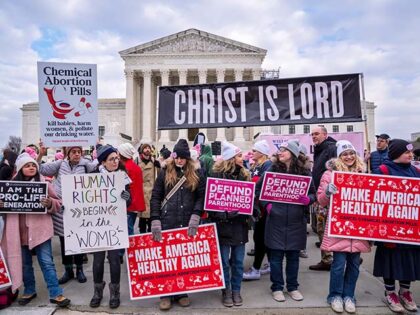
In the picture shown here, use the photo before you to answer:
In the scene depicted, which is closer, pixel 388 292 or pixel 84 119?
pixel 388 292

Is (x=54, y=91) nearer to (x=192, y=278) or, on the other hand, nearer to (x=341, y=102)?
(x=192, y=278)

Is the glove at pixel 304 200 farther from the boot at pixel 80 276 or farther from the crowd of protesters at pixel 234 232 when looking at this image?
the boot at pixel 80 276

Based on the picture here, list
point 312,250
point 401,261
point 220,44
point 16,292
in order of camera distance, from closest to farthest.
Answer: point 401,261
point 16,292
point 312,250
point 220,44

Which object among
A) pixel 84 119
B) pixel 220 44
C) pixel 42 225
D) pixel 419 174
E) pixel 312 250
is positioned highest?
pixel 220 44

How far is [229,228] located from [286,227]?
2.50 feet

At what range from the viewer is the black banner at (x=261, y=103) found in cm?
502

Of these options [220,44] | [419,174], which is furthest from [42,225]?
[220,44]

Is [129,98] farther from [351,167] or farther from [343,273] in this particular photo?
[343,273]

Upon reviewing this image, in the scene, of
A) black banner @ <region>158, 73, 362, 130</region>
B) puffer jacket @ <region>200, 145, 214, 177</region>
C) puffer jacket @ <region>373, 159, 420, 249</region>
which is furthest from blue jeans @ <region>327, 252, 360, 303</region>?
puffer jacket @ <region>200, 145, 214, 177</region>

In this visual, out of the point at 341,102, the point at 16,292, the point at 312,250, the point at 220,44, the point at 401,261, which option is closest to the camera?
the point at 401,261

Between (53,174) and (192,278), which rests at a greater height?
(53,174)

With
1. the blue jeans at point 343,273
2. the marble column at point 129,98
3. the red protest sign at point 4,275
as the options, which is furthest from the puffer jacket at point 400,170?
the marble column at point 129,98

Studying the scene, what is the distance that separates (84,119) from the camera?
5.16 m

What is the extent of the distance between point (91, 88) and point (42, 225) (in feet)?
7.11
